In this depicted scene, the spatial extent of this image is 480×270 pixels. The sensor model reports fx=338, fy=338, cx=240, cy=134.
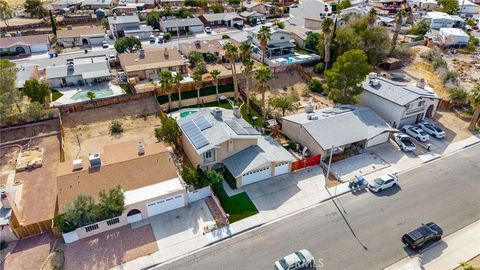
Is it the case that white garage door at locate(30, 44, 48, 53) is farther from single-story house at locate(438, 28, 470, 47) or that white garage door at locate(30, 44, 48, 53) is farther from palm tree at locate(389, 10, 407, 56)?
single-story house at locate(438, 28, 470, 47)

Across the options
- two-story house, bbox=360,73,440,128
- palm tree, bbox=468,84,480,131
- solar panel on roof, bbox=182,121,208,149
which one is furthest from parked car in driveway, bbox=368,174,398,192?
solar panel on roof, bbox=182,121,208,149

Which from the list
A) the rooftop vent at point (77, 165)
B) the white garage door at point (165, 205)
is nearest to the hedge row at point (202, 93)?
the rooftop vent at point (77, 165)

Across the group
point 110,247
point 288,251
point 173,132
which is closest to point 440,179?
point 288,251

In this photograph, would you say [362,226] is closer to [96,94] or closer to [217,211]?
[217,211]

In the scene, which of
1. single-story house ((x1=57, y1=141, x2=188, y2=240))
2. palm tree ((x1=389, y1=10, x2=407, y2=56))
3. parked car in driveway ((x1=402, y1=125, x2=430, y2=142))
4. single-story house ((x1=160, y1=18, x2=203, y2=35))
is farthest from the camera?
single-story house ((x1=160, y1=18, x2=203, y2=35))

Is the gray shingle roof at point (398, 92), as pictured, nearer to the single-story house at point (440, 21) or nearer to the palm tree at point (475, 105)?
the palm tree at point (475, 105)

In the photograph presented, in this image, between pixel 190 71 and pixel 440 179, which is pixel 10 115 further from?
pixel 440 179
